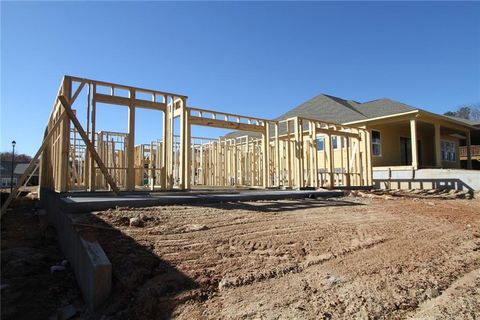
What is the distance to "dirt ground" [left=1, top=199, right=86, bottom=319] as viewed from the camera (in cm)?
412

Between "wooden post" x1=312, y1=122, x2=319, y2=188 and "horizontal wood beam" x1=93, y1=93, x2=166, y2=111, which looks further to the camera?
"wooden post" x1=312, y1=122, x2=319, y2=188

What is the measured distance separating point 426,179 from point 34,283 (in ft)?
57.3

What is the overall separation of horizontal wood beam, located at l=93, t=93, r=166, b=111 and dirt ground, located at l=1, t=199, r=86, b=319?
162 inches

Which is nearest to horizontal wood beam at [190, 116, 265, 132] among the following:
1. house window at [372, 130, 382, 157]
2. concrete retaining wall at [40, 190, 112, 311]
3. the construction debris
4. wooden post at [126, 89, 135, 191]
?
wooden post at [126, 89, 135, 191]

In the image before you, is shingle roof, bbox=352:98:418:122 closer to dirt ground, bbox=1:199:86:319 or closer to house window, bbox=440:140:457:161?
house window, bbox=440:140:457:161

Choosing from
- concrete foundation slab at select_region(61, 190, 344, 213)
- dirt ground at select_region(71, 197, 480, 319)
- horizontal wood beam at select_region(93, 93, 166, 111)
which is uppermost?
horizontal wood beam at select_region(93, 93, 166, 111)

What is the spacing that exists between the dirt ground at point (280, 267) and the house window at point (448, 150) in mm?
20932

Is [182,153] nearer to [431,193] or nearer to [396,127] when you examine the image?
[431,193]

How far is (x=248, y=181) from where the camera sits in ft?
60.5

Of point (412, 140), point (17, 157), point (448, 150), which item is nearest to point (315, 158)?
point (412, 140)

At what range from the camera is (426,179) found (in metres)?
17.0

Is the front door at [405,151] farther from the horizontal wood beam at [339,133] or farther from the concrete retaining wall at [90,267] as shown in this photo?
the concrete retaining wall at [90,267]

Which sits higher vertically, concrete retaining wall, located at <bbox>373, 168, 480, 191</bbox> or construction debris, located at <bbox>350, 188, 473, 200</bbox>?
concrete retaining wall, located at <bbox>373, 168, 480, 191</bbox>

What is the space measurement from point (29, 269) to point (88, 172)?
4.46 m
